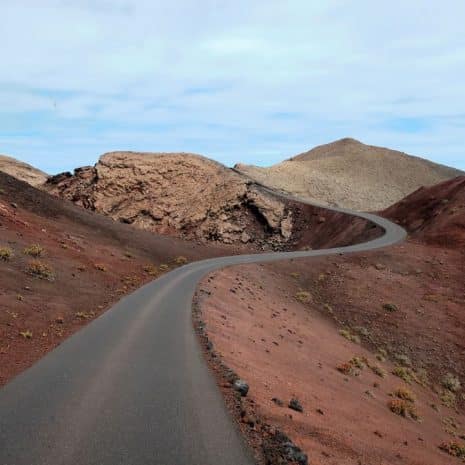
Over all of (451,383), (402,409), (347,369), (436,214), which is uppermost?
(436,214)

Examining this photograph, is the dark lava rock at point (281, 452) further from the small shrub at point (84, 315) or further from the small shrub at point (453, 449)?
the small shrub at point (84, 315)

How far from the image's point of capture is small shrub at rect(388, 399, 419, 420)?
15.5 m

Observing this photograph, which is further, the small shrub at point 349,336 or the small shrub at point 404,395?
the small shrub at point 349,336

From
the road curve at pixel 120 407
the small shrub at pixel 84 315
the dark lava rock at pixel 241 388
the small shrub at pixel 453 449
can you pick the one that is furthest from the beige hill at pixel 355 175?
the dark lava rock at pixel 241 388

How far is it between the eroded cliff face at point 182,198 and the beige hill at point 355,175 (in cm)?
2007

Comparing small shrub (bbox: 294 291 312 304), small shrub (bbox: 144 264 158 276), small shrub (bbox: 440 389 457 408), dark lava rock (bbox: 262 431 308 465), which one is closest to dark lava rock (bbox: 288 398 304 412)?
dark lava rock (bbox: 262 431 308 465)

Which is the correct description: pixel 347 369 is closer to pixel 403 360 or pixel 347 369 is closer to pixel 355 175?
pixel 403 360

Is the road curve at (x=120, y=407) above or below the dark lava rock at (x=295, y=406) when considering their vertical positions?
above

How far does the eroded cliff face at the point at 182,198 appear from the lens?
69.7m

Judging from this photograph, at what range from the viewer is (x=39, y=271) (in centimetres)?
2303

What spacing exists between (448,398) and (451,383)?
5.91 feet

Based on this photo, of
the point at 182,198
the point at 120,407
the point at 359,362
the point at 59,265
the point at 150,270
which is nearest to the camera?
the point at 120,407

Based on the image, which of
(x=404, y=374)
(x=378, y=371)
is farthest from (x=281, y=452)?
(x=404, y=374)

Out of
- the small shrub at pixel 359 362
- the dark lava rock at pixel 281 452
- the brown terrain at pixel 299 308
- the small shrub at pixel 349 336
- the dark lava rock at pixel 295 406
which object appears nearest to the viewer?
the dark lava rock at pixel 281 452
